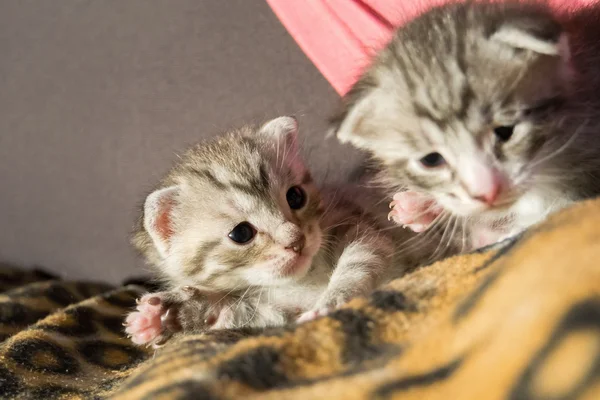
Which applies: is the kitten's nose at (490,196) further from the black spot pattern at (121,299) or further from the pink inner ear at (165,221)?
the black spot pattern at (121,299)

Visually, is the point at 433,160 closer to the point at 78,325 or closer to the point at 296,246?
the point at 296,246

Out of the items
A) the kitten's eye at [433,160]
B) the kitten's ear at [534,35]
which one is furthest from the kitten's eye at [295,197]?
the kitten's ear at [534,35]

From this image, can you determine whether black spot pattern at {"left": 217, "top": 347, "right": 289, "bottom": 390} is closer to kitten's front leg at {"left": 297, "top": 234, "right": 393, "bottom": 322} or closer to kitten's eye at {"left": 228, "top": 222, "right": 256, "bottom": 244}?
kitten's front leg at {"left": 297, "top": 234, "right": 393, "bottom": 322}

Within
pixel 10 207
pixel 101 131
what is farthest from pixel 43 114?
pixel 10 207

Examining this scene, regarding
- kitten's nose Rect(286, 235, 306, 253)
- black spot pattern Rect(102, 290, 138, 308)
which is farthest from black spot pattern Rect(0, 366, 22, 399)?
kitten's nose Rect(286, 235, 306, 253)

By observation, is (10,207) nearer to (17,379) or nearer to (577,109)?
(17,379)

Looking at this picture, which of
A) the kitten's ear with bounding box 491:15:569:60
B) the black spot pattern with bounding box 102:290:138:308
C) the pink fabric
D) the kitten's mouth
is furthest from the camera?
the black spot pattern with bounding box 102:290:138:308
